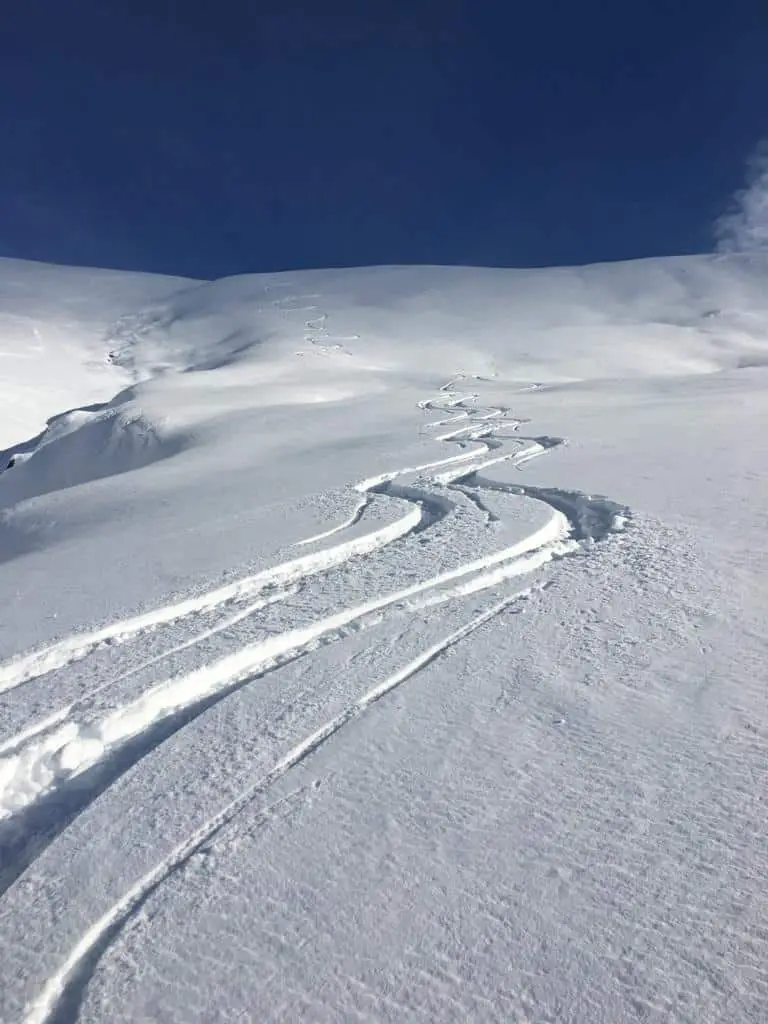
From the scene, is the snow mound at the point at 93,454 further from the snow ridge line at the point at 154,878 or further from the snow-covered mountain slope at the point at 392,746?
the snow ridge line at the point at 154,878

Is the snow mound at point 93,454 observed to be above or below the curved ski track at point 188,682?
below

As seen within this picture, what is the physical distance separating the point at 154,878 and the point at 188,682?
4.06 ft

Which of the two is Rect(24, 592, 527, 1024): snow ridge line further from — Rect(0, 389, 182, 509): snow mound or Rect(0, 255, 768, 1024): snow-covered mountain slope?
Rect(0, 389, 182, 509): snow mound

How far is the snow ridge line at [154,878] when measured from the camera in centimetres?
196

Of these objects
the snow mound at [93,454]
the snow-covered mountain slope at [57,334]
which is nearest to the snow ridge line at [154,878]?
the snow mound at [93,454]

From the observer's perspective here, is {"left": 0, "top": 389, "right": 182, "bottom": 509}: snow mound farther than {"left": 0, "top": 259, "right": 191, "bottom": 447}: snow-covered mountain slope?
No

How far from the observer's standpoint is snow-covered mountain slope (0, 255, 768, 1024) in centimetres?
197

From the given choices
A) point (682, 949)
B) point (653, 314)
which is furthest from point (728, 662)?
point (653, 314)

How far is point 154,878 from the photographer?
7.61ft

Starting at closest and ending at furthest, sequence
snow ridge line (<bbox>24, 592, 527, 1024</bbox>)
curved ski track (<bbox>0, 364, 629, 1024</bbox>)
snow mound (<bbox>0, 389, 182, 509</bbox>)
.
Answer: snow ridge line (<bbox>24, 592, 527, 1024</bbox>), curved ski track (<bbox>0, 364, 629, 1024</bbox>), snow mound (<bbox>0, 389, 182, 509</bbox>)

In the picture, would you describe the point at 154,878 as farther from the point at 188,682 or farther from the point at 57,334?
the point at 57,334

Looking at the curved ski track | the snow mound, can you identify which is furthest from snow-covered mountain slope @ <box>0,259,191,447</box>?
the curved ski track

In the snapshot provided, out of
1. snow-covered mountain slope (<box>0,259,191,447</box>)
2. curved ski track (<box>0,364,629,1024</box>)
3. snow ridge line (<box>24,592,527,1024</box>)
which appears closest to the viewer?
snow ridge line (<box>24,592,527,1024</box>)

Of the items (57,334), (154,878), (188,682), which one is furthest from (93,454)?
(57,334)
